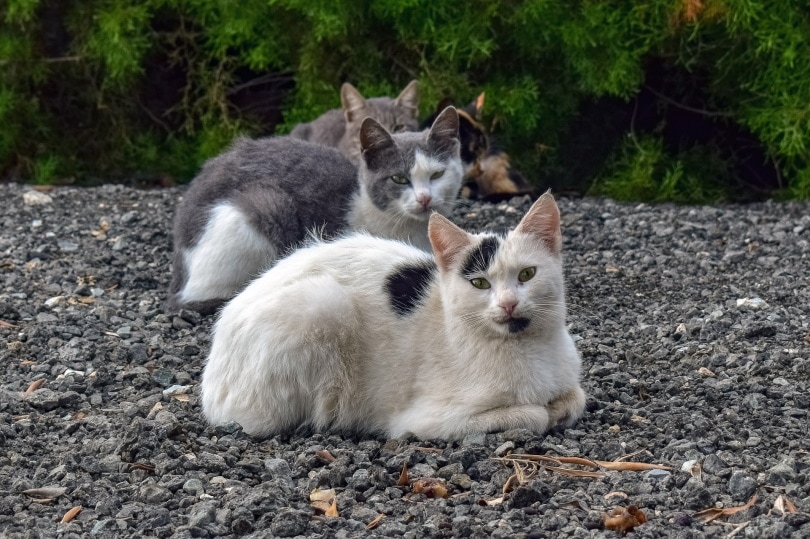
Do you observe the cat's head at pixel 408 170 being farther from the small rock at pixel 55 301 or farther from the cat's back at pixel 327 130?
the cat's back at pixel 327 130

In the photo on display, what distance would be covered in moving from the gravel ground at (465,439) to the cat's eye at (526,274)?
0.58 m

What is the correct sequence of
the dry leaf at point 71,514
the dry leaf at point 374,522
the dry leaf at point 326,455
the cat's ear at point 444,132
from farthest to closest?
the cat's ear at point 444,132 → the dry leaf at point 326,455 → the dry leaf at point 71,514 → the dry leaf at point 374,522

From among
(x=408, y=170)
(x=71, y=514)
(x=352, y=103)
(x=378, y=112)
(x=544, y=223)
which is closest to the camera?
(x=71, y=514)

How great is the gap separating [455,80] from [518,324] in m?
5.99

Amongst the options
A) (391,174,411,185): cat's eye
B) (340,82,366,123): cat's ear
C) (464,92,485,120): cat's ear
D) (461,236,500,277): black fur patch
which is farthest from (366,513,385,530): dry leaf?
(464,92,485,120): cat's ear

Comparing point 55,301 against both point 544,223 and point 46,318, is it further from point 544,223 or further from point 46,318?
point 544,223

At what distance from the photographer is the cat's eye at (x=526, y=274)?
13.8 ft

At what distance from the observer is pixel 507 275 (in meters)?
4.18

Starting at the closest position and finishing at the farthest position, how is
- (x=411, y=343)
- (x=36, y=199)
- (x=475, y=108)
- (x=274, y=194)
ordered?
(x=411, y=343)
(x=274, y=194)
(x=36, y=199)
(x=475, y=108)

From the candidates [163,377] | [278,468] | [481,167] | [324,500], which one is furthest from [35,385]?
[481,167]

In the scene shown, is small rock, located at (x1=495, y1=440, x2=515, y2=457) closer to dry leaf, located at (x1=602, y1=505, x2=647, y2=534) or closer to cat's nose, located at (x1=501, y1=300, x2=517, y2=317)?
cat's nose, located at (x1=501, y1=300, x2=517, y2=317)

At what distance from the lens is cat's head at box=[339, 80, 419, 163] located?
8578 millimetres

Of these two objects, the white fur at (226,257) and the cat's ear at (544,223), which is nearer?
the cat's ear at (544,223)

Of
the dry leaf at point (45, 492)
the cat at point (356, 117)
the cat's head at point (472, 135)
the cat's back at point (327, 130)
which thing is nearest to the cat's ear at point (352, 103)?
the cat at point (356, 117)
